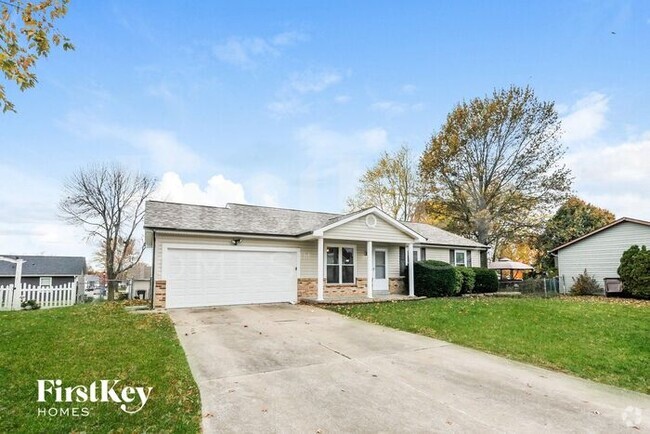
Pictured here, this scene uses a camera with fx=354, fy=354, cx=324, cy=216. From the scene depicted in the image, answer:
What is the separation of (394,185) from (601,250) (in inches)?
610

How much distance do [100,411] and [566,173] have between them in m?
28.9

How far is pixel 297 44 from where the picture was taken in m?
13.7

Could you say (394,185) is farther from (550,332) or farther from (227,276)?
(550,332)

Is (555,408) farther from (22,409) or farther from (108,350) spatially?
(108,350)

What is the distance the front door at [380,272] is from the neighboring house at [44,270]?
28322 millimetres

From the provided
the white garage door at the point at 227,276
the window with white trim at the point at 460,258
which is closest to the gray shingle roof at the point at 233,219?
the white garage door at the point at 227,276

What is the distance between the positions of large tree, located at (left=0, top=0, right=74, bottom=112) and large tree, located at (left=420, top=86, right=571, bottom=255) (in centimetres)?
2624

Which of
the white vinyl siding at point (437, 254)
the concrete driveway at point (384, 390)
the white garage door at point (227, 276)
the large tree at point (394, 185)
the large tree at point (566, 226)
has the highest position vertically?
the large tree at point (394, 185)

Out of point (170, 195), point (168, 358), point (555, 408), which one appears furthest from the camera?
point (170, 195)

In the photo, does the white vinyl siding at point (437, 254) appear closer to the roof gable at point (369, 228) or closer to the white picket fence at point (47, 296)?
the roof gable at point (369, 228)

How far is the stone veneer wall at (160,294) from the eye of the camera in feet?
39.1

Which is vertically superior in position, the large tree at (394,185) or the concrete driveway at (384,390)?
the large tree at (394,185)

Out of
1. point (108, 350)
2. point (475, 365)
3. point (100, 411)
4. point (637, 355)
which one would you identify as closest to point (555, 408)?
point (475, 365)

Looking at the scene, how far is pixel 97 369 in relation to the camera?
5.20m
